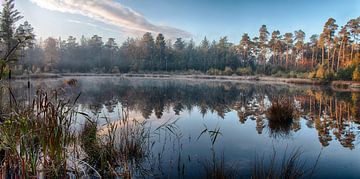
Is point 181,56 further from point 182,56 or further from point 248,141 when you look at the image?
point 248,141

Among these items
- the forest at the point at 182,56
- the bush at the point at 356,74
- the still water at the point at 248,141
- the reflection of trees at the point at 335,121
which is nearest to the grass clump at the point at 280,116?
the still water at the point at 248,141

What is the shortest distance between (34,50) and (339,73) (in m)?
61.2

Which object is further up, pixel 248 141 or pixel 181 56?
pixel 181 56

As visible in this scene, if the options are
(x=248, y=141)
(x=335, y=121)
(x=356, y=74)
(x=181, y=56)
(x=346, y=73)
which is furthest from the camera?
(x=181, y=56)

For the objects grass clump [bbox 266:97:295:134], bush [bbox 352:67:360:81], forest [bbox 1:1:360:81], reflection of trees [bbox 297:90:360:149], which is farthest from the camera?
forest [bbox 1:1:360:81]

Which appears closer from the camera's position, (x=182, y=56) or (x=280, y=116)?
(x=280, y=116)

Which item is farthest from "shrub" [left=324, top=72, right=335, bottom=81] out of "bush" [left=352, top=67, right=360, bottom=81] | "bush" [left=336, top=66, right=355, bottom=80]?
"bush" [left=352, top=67, right=360, bottom=81]

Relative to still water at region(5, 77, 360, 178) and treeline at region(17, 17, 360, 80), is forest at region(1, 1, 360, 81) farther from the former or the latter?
still water at region(5, 77, 360, 178)

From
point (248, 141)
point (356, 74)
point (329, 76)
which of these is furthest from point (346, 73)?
point (248, 141)

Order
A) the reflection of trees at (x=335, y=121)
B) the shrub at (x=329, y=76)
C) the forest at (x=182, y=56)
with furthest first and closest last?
the forest at (x=182, y=56) < the shrub at (x=329, y=76) < the reflection of trees at (x=335, y=121)

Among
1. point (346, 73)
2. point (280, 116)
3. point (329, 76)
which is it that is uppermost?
point (346, 73)

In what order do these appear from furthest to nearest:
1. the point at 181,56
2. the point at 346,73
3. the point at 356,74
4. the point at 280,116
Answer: the point at 181,56 < the point at 346,73 < the point at 356,74 < the point at 280,116

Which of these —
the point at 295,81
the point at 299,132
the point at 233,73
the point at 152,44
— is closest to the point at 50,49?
the point at 152,44

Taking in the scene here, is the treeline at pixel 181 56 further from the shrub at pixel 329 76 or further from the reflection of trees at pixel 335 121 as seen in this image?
the reflection of trees at pixel 335 121
